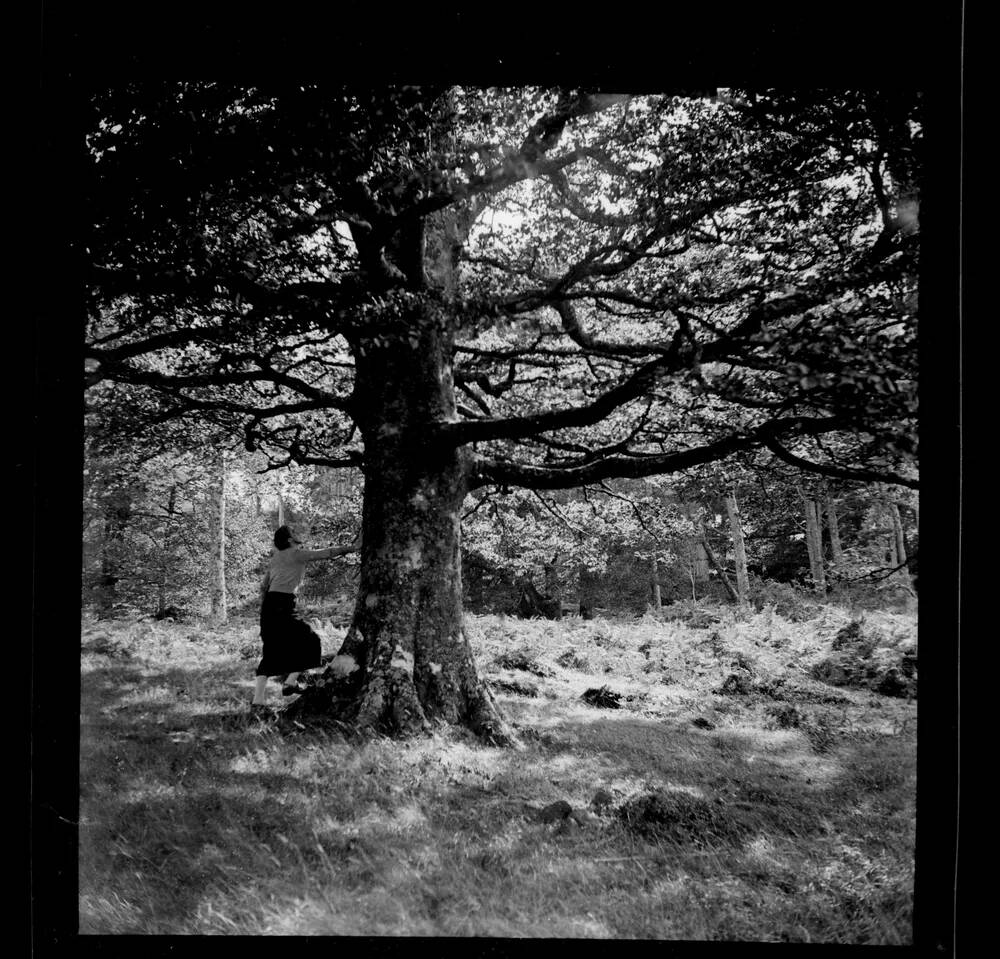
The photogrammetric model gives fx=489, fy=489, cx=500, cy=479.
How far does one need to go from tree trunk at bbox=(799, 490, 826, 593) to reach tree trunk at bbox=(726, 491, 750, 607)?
1.44 feet

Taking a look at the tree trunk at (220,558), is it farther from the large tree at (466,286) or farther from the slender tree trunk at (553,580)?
the slender tree trunk at (553,580)

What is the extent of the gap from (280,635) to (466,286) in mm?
2556

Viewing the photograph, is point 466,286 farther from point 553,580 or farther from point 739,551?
point 739,551

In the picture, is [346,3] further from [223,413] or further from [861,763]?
[861,763]

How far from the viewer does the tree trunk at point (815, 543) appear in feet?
11.2

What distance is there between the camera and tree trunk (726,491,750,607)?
3655mm

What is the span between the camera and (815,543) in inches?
142

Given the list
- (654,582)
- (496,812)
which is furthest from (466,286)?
(496,812)

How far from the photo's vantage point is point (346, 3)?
7.14 ft

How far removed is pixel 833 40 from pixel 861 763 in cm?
383

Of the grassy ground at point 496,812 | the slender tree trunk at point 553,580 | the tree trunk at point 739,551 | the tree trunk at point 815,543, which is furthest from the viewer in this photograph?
the slender tree trunk at point 553,580

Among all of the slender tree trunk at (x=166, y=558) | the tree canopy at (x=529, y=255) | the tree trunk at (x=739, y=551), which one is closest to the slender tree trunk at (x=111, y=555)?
the slender tree trunk at (x=166, y=558)

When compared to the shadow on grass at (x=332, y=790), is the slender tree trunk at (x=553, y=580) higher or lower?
higher

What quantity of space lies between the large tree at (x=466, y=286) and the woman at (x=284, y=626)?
12.4 inches
